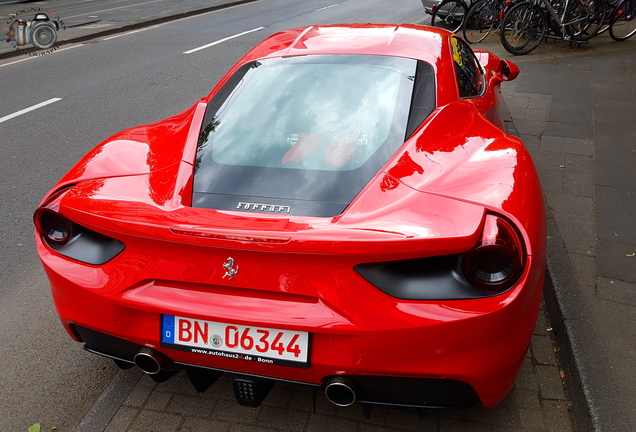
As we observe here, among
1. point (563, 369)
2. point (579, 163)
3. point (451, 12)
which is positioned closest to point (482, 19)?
point (451, 12)

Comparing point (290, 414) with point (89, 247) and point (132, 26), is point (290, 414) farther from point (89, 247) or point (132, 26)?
point (132, 26)

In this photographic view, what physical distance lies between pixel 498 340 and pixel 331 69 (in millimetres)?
1657

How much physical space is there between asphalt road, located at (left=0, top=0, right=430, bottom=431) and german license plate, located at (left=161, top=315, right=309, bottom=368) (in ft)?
2.78

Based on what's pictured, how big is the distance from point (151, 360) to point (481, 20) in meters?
11.2

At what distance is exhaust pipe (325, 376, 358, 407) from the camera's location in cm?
199

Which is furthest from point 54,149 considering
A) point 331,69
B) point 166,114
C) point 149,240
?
point 149,240

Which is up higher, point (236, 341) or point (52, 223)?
point (52, 223)

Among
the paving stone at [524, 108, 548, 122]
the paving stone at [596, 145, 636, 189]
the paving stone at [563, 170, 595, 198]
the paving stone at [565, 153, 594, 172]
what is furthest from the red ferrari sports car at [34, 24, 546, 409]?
the paving stone at [524, 108, 548, 122]

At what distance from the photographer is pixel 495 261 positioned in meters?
1.93

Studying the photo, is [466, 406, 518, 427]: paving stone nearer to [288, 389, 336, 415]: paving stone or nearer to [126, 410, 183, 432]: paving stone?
[288, 389, 336, 415]: paving stone

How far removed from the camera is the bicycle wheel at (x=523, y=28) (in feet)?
33.7

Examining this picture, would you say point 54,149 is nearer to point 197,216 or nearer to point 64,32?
point 197,216

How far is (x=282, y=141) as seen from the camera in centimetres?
261

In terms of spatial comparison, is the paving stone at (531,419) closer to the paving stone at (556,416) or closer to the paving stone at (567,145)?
the paving stone at (556,416)
